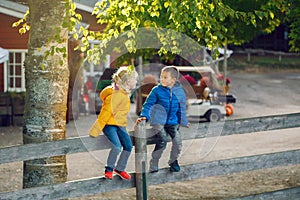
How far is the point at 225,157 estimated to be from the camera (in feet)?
51.1

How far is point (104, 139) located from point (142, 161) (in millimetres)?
417

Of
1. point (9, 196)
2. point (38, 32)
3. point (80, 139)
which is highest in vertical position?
point (38, 32)

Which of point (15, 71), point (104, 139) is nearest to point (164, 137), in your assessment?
point (104, 139)

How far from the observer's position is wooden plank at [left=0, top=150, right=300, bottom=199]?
6695 mm

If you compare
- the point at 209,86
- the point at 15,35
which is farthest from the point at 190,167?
the point at 15,35

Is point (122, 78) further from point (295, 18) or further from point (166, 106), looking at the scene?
point (295, 18)

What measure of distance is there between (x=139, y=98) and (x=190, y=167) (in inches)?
613

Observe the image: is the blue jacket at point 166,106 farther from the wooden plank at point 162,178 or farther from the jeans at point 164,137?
the wooden plank at point 162,178

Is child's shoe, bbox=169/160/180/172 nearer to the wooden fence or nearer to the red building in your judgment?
the wooden fence

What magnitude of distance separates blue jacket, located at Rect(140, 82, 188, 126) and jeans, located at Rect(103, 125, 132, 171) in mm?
278

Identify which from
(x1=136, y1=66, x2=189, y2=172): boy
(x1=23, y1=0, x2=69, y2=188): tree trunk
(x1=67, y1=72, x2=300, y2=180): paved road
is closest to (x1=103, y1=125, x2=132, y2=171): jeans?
(x1=136, y1=66, x2=189, y2=172): boy

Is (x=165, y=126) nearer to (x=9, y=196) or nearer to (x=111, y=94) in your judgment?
(x=111, y=94)

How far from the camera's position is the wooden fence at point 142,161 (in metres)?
6.57

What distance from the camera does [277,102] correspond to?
28.4m
